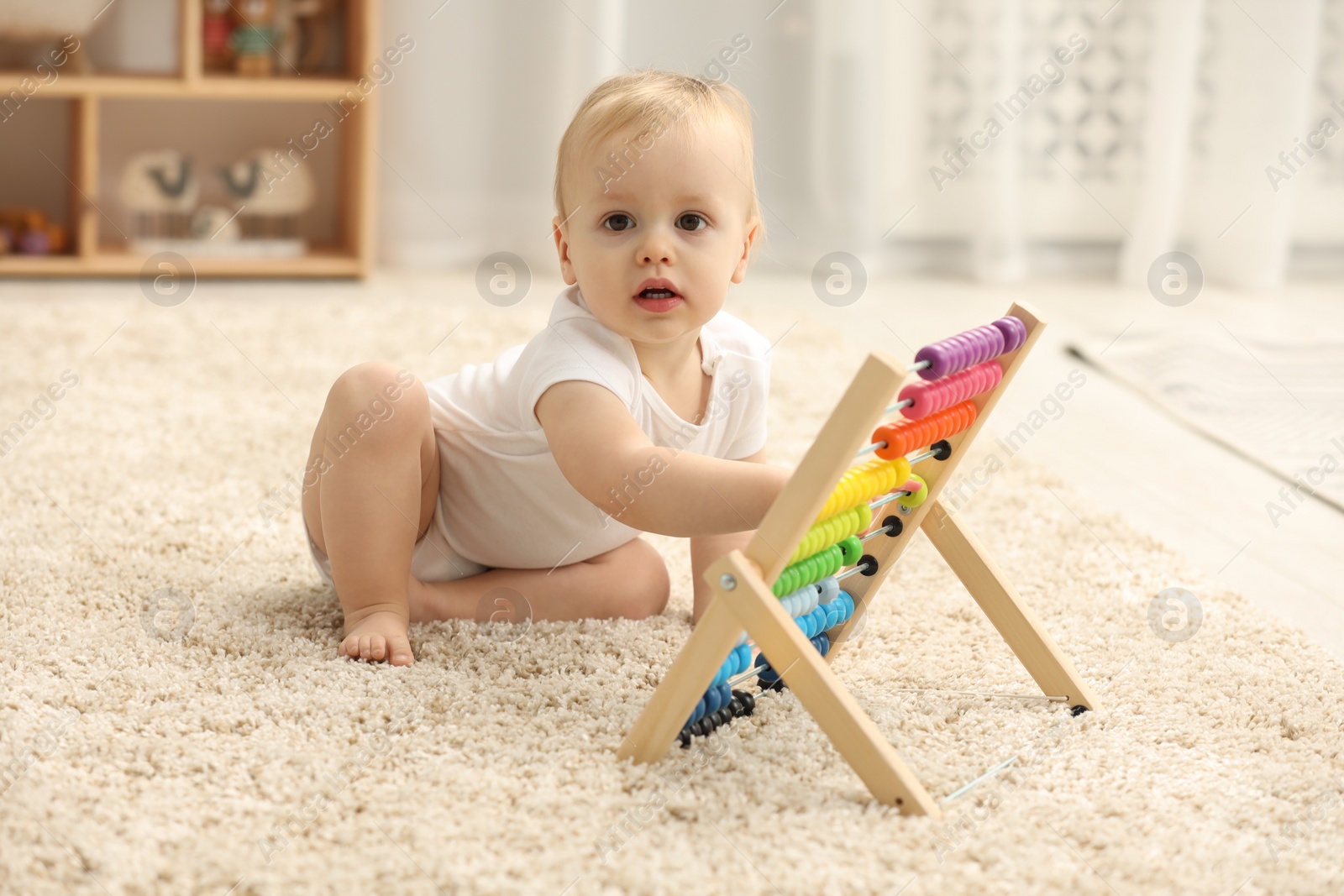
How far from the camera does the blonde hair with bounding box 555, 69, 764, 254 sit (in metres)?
0.89

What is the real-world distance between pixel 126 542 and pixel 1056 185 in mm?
2150

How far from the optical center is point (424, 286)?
248 cm

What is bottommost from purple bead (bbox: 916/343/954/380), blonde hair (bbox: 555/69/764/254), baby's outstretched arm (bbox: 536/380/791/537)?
baby's outstretched arm (bbox: 536/380/791/537)

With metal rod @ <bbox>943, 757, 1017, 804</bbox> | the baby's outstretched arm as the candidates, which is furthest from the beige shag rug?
the baby's outstretched arm

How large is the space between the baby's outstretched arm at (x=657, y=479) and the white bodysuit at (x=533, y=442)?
0.08 m

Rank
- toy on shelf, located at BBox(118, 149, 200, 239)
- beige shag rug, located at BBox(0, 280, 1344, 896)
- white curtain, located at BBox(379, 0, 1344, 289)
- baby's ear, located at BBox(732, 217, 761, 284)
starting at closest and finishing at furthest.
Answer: beige shag rug, located at BBox(0, 280, 1344, 896), baby's ear, located at BBox(732, 217, 761, 284), toy on shelf, located at BBox(118, 149, 200, 239), white curtain, located at BBox(379, 0, 1344, 289)

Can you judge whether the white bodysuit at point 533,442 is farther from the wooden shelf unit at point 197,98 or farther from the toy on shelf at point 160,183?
the toy on shelf at point 160,183

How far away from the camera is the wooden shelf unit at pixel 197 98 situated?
2.27m

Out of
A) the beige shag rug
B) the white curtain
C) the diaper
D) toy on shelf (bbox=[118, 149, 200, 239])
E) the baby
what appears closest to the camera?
the beige shag rug

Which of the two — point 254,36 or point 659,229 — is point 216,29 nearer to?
point 254,36

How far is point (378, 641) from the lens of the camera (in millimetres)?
981

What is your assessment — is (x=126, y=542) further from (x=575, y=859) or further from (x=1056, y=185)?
(x=1056, y=185)

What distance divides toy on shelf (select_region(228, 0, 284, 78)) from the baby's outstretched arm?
1820 millimetres

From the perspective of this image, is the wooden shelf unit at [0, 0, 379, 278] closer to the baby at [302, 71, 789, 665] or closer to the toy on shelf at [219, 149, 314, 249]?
the toy on shelf at [219, 149, 314, 249]
